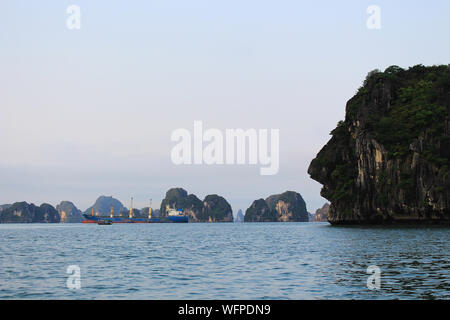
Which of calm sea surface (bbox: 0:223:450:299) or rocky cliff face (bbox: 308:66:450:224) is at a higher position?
rocky cliff face (bbox: 308:66:450:224)

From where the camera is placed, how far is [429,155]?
353 feet

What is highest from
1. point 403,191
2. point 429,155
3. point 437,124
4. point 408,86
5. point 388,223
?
point 408,86

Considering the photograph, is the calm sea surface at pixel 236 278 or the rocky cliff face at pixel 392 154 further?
the rocky cliff face at pixel 392 154

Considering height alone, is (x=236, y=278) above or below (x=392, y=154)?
below

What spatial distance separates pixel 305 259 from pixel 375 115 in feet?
305

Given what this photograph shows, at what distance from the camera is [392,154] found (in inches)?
4422

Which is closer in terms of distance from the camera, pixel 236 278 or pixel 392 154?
pixel 236 278

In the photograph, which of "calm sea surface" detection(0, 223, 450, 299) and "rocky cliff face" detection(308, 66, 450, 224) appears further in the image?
"rocky cliff face" detection(308, 66, 450, 224)

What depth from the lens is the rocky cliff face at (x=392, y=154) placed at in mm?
106750

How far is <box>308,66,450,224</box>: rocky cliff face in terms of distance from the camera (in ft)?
350

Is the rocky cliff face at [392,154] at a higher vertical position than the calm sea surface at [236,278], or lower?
higher
